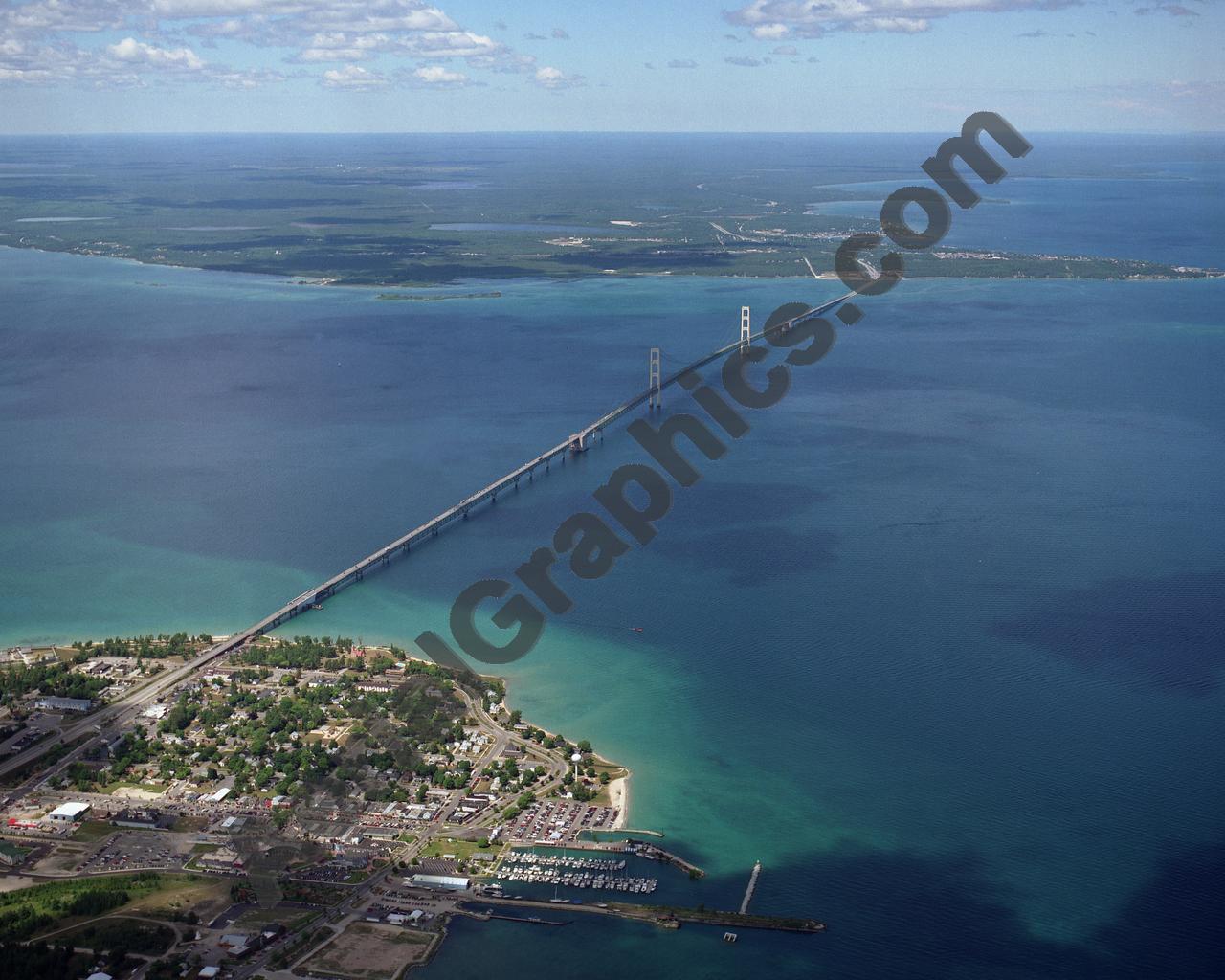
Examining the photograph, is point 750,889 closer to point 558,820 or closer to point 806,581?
point 558,820

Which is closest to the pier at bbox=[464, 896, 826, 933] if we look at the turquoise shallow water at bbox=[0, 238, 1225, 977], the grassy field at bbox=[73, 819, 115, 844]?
the turquoise shallow water at bbox=[0, 238, 1225, 977]

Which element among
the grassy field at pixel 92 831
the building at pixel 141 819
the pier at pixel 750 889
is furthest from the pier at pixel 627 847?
the grassy field at pixel 92 831

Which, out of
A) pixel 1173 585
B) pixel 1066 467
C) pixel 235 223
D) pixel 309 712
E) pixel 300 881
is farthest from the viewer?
pixel 235 223

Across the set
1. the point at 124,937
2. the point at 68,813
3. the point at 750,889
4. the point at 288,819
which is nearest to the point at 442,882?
the point at 288,819

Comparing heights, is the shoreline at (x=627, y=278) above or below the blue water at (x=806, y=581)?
above

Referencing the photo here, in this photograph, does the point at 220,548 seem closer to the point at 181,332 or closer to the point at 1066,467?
the point at 1066,467

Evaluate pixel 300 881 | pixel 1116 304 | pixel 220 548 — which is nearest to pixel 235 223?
pixel 1116 304

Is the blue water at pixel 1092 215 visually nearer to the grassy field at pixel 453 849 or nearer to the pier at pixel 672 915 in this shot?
the pier at pixel 672 915
